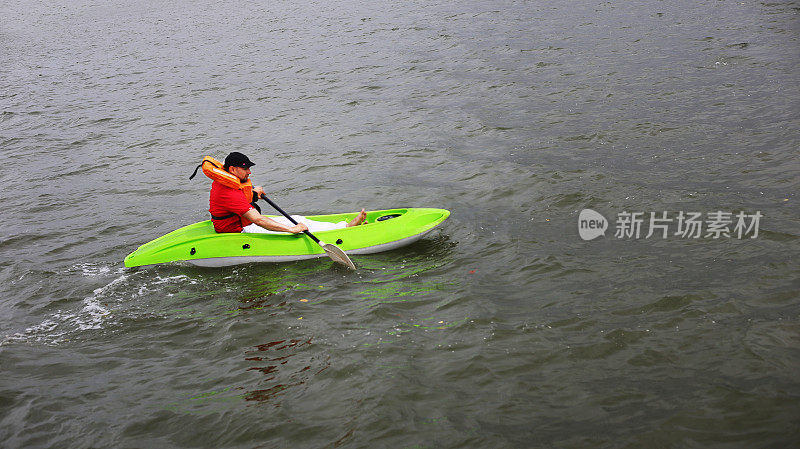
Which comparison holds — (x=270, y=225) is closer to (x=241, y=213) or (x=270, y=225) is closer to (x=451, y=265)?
(x=241, y=213)

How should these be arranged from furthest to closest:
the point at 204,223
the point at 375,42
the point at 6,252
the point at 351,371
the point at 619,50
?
1. the point at 375,42
2. the point at 619,50
3. the point at 6,252
4. the point at 204,223
5. the point at 351,371

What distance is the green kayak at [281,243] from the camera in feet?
27.3

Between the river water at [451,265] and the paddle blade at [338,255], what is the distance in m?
0.22

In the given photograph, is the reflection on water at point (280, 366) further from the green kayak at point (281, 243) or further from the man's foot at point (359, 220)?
the man's foot at point (359, 220)

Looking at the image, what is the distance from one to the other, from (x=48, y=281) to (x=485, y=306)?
560cm

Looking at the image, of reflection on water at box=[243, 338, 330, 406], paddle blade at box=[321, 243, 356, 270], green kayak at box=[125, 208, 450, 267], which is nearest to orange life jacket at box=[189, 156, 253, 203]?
green kayak at box=[125, 208, 450, 267]

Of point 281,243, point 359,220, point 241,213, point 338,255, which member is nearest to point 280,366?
point 338,255

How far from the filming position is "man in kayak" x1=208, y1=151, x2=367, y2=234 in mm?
8095

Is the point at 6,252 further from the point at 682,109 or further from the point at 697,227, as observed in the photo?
the point at 682,109

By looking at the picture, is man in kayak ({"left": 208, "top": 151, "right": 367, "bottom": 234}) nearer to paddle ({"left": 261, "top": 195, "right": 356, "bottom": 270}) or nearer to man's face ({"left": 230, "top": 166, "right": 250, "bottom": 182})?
man's face ({"left": 230, "top": 166, "right": 250, "bottom": 182})

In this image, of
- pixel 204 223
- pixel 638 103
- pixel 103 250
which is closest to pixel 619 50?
pixel 638 103

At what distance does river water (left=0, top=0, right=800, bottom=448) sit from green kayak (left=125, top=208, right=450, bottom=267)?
0.16 m

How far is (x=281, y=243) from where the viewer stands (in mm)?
8391

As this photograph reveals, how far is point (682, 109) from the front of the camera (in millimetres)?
11992
